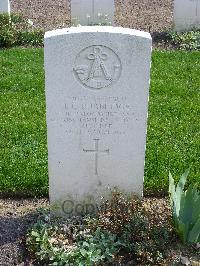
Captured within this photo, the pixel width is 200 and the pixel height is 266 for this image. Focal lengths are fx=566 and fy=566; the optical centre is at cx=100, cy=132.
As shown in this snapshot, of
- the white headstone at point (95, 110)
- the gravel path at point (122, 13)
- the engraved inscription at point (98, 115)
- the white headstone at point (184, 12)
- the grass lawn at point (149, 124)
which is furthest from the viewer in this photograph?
the gravel path at point (122, 13)

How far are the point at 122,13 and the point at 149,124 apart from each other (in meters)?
5.98

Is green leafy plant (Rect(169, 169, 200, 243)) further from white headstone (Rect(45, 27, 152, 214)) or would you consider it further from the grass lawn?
the grass lawn

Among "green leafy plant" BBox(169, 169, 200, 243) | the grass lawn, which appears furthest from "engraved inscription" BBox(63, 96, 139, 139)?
the grass lawn

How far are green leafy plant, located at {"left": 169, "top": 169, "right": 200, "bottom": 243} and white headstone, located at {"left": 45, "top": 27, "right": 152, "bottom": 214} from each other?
472 mm

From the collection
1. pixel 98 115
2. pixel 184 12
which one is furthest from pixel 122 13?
pixel 98 115

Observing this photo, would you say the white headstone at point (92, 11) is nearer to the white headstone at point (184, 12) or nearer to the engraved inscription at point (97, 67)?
the white headstone at point (184, 12)

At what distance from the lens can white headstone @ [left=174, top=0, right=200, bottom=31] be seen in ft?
34.9

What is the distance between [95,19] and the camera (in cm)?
1083

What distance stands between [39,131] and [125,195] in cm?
195

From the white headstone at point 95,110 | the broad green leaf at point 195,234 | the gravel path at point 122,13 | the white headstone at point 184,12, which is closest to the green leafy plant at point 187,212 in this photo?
the broad green leaf at point 195,234

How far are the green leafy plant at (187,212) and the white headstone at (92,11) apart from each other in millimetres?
6705

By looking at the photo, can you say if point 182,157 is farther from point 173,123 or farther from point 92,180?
point 92,180

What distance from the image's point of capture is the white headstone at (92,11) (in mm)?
10680

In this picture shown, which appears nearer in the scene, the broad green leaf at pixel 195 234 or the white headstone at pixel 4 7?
the broad green leaf at pixel 195 234
